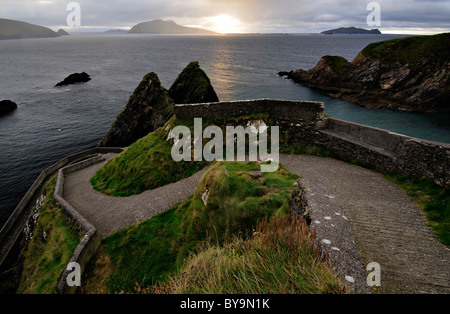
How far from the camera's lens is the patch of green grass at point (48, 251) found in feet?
35.9

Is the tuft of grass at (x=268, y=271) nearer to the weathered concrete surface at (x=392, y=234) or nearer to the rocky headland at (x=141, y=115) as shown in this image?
the weathered concrete surface at (x=392, y=234)

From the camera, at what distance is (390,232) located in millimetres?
6688

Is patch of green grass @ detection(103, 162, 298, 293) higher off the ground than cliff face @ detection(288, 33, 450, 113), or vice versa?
cliff face @ detection(288, 33, 450, 113)

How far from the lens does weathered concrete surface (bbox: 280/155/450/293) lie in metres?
4.91

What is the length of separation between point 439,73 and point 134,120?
51865 mm

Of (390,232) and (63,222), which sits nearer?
(390,232)

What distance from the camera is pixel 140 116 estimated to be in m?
33.4

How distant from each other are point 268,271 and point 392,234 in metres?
4.86

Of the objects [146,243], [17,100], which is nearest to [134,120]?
[146,243]

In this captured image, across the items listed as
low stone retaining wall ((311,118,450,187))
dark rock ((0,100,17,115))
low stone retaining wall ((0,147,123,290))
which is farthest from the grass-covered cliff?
dark rock ((0,100,17,115))

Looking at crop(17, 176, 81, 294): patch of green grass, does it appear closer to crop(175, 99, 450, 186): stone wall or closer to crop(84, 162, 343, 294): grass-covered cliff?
crop(84, 162, 343, 294): grass-covered cliff

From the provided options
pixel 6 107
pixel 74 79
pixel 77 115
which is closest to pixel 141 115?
pixel 77 115

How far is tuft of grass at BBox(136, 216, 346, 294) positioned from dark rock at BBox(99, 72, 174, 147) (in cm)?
3143

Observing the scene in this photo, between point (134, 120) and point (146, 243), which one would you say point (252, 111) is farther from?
point (134, 120)
